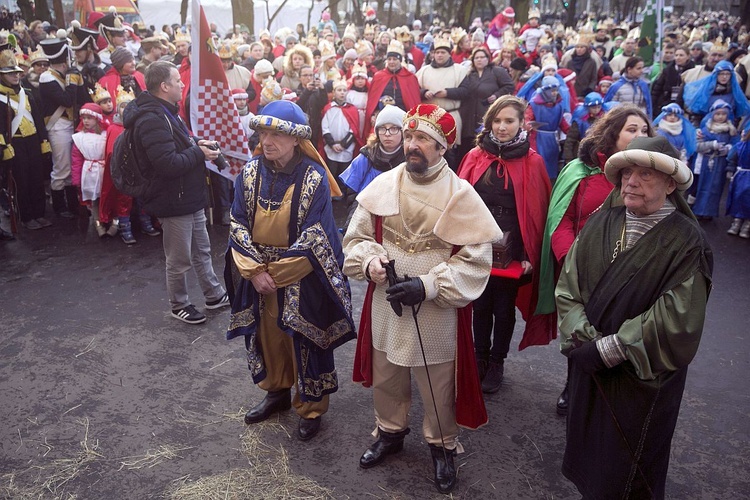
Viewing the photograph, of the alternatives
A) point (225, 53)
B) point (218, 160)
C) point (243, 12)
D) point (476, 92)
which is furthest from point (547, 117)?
point (243, 12)

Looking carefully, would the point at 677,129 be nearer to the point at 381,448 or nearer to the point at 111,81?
the point at 381,448

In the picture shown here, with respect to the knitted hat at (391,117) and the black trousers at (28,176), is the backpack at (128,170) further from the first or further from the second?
the black trousers at (28,176)

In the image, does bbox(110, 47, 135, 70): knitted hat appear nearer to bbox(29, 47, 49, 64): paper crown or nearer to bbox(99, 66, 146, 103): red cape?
bbox(99, 66, 146, 103): red cape

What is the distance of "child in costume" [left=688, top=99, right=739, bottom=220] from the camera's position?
7559mm

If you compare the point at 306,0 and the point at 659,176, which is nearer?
the point at 659,176

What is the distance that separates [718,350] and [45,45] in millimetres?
8239

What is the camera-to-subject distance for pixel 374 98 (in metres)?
8.66

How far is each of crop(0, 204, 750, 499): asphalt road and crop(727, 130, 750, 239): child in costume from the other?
201 centimetres

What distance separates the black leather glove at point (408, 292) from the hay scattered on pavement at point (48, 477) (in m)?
2.05

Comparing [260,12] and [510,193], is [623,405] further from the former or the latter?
[260,12]

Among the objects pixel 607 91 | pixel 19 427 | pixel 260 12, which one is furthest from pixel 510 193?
pixel 260 12

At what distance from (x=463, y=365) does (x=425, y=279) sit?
0.57m

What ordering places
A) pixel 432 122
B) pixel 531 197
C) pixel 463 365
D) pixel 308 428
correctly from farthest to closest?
1. pixel 531 197
2. pixel 308 428
3. pixel 463 365
4. pixel 432 122

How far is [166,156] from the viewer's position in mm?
4617
